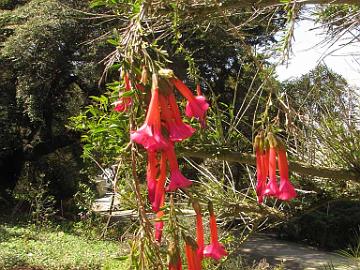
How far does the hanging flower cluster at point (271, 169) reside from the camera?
1.05m

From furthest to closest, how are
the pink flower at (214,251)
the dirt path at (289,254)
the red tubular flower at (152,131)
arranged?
the dirt path at (289,254) → the pink flower at (214,251) → the red tubular flower at (152,131)

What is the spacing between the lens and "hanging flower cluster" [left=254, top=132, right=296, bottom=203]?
3.43ft

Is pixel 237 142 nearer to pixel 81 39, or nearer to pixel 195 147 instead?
pixel 195 147

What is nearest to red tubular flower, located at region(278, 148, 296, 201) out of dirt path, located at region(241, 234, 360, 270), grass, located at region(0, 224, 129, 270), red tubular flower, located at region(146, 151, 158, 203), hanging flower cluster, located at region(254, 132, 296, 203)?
hanging flower cluster, located at region(254, 132, 296, 203)

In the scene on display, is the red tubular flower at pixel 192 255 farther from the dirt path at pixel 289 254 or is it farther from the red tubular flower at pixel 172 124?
the dirt path at pixel 289 254

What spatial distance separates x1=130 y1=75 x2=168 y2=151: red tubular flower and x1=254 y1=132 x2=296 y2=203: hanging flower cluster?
0.43 m

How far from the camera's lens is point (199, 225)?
98cm

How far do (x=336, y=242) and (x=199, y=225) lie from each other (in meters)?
9.00

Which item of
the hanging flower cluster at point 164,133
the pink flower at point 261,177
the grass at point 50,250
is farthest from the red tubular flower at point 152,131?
the grass at point 50,250

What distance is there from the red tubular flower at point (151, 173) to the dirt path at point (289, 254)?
6.35 metres

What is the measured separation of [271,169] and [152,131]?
46 centimetres

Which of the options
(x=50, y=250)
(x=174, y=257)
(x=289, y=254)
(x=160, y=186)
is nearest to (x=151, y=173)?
(x=160, y=186)

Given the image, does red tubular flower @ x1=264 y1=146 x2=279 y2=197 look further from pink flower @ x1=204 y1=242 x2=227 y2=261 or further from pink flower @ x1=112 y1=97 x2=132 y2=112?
pink flower @ x1=112 y1=97 x2=132 y2=112

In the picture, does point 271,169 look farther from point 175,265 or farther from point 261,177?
point 175,265
